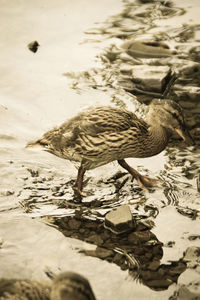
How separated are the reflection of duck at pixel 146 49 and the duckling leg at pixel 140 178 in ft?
10.8

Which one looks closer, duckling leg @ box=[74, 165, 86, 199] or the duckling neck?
duckling leg @ box=[74, 165, 86, 199]

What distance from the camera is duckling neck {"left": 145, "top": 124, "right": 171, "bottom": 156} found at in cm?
514

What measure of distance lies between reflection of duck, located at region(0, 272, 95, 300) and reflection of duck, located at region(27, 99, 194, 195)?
1850mm

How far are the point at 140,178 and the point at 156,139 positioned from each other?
49cm

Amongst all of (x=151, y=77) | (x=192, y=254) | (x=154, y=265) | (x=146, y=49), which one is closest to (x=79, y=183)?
(x=154, y=265)

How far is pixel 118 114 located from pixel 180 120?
0.72 meters

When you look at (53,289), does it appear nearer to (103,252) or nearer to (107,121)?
(103,252)

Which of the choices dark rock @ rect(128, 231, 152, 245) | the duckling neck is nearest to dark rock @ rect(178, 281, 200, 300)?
dark rock @ rect(128, 231, 152, 245)

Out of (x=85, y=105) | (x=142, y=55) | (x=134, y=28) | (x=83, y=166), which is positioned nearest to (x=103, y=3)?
(x=134, y=28)

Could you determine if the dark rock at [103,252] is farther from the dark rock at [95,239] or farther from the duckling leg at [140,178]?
the duckling leg at [140,178]

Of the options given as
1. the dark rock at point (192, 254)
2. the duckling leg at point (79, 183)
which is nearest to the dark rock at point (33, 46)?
the duckling leg at point (79, 183)

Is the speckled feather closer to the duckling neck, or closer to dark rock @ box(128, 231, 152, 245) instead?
the duckling neck

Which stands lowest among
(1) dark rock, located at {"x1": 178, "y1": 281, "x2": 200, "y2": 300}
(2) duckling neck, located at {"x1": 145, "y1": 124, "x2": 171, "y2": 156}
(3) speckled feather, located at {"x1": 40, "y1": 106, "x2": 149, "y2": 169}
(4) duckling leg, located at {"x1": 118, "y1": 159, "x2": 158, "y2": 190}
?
(4) duckling leg, located at {"x1": 118, "y1": 159, "x2": 158, "y2": 190}

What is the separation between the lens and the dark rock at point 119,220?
4406 millimetres
